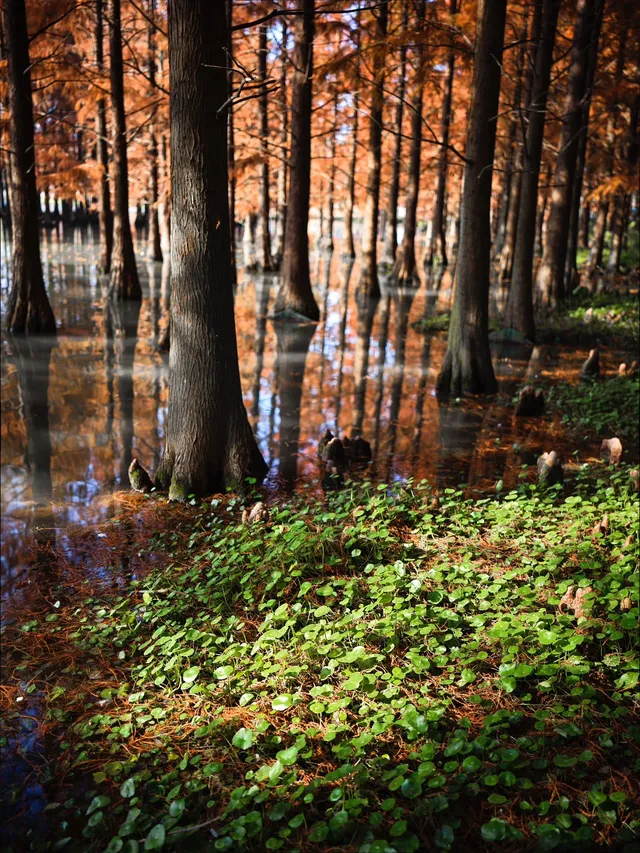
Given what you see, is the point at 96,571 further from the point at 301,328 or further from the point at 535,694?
the point at 301,328

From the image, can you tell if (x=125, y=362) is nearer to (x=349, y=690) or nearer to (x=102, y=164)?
(x=349, y=690)

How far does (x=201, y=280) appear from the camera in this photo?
6.46 m

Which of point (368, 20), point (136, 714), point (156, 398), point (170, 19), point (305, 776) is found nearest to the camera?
point (305, 776)

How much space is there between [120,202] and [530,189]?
1030 cm

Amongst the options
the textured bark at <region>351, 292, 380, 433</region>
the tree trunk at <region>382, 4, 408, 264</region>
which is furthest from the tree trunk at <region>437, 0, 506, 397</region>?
the tree trunk at <region>382, 4, 408, 264</region>

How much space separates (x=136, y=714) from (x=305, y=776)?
101 centimetres

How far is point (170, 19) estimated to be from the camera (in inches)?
241

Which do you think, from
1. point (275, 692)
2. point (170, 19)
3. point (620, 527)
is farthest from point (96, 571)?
point (170, 19)

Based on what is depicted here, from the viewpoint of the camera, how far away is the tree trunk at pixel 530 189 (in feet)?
44.8

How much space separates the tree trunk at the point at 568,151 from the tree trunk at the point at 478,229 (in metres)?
3.86

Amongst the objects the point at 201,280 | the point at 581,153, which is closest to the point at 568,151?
the point at 581,153

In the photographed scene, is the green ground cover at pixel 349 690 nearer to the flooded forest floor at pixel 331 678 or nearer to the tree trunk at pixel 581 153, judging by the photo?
the flooded forest floor at pixel 331 678

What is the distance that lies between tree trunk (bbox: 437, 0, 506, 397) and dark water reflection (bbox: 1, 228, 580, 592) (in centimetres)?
64

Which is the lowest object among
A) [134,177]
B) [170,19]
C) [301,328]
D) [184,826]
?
[184,826]
